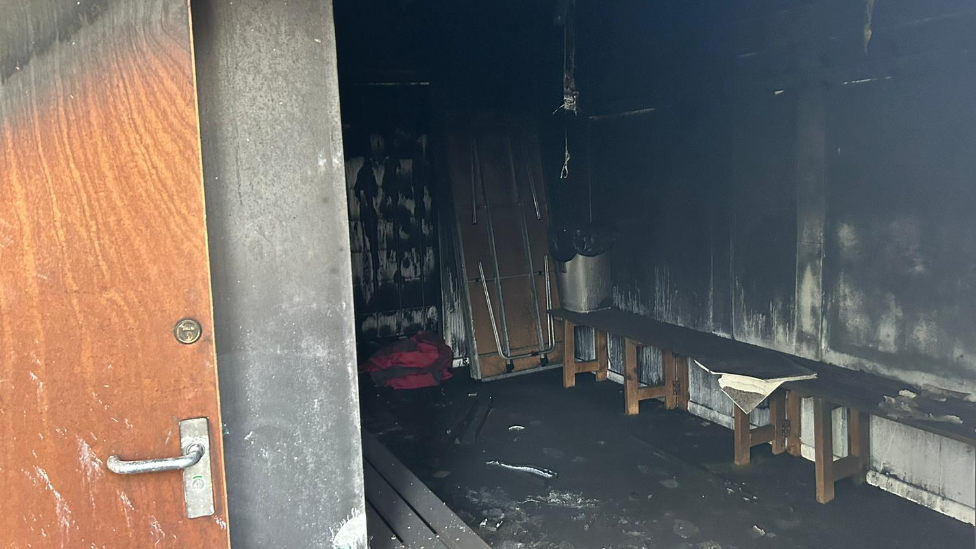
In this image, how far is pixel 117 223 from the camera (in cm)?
146

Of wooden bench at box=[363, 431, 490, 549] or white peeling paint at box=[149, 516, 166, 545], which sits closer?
white peeling paint at box=[149, 516, 166, 545]

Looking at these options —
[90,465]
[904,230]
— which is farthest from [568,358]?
[90,465]

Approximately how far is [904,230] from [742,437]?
1403 mm

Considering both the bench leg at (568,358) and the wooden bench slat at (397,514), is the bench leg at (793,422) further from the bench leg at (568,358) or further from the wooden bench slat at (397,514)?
the wooden bench slat at (397,514)

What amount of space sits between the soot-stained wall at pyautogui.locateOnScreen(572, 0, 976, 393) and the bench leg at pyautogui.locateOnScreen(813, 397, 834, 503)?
0.37 m

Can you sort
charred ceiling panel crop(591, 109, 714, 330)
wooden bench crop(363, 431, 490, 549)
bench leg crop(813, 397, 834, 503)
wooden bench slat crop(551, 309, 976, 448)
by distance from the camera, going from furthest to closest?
charred ceiling panel crop(591, 109, 714, 330) → bench leg crop(813, 397, 834, 503) → wooden bench slat crop(551, 309, 976, 448) → wooden bench crop(363, 431, 490, 549)

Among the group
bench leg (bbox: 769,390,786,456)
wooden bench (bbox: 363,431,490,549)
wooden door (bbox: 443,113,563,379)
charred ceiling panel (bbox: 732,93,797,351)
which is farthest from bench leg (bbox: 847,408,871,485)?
wooden door (bbox: 443,113,563,379)

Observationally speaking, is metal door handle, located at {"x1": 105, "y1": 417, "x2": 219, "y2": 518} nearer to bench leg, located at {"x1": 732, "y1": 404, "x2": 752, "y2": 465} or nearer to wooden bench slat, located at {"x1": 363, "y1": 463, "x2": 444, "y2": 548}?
wooden bench slat, located at {"x1": 363, "y1": 463, "x2": 444, "y2": 548}

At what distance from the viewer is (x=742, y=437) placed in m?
4.10

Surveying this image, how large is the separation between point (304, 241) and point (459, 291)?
4461mm

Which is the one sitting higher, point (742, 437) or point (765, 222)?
point (765, 222)

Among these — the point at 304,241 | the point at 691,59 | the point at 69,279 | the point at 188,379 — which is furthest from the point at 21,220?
the point at 691,59

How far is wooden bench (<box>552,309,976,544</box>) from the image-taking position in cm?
318

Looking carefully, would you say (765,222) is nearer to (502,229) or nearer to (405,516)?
(502,229)
